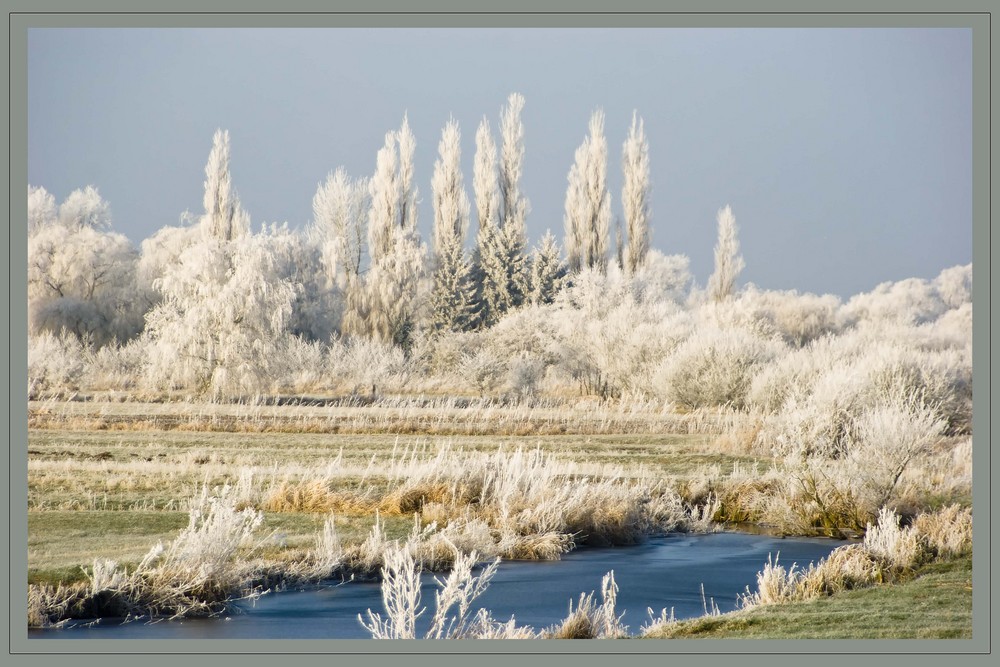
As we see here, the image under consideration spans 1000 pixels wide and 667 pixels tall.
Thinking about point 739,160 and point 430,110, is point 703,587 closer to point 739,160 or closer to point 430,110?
point 739,160

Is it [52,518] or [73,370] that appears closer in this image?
[52,518]

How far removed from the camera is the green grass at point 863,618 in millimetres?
7438

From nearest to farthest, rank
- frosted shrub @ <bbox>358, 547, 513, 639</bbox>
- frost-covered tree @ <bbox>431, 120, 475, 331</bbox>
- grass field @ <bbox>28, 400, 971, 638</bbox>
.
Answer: frosted shrub @ <bbox>358, 547, 513, 639</bbox> → grass field @ <bbox>28, 400, 971, 638</bbox> → frost-covered tree @ <bbox>431, 120, 475, 331</bbox>

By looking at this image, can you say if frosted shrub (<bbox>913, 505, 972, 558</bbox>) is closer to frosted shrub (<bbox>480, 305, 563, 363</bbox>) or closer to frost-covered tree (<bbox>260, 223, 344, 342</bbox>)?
frosted shrub (<bbox>480, 305, 563, 363</bbox>)

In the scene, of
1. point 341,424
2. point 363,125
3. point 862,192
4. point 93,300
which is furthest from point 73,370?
point 862,192

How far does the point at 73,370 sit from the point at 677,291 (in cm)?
532

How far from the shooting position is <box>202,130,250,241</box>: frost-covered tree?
898 centimetres

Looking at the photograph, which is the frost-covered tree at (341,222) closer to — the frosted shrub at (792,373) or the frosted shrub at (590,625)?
the frosted shrub at (792,373)

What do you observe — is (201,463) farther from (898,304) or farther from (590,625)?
(898,304)

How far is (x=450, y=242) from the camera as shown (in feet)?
34.1

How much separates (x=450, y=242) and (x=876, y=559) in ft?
15.3

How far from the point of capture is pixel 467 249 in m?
10.5

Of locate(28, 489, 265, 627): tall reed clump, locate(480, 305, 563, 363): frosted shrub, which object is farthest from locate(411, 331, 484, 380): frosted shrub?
locate(28, 489, 265, 627): tall reed clump

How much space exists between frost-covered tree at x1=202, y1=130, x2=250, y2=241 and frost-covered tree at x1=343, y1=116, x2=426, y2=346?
1144mm
